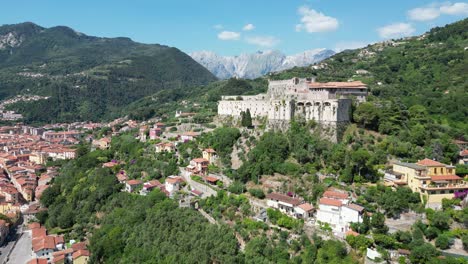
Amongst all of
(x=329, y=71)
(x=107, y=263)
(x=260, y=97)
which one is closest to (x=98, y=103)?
(x=329, y=71)

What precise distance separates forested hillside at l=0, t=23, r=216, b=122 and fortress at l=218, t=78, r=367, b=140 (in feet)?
235

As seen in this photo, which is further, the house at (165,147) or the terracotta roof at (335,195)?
the house at (165,147)

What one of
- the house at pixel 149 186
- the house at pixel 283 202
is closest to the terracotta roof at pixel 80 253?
the house at pixel 149 186

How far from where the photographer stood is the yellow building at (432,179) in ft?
77.8

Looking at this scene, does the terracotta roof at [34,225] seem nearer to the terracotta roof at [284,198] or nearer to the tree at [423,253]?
the terracotta roof at [284,198]

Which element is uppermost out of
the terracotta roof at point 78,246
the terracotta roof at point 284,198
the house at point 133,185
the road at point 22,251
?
the terracotta roof at point 284,198

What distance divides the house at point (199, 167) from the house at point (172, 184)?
1.49 metres

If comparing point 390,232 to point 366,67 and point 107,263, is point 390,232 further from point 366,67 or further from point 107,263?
point 366,67

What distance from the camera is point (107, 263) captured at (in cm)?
2898

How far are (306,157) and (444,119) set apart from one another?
56.7ft

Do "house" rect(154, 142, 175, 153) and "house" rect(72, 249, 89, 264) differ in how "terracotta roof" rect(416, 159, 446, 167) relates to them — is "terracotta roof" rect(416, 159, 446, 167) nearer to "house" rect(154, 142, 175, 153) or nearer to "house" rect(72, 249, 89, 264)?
"house" rect(154, 142, 175, 153)

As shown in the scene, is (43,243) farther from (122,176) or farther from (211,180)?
(211,180)

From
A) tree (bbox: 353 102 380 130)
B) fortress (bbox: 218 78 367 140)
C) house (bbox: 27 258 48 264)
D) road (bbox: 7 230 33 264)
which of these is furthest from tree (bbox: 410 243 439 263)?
road (bbox: 7 230 33 264)

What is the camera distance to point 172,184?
32.8 m
